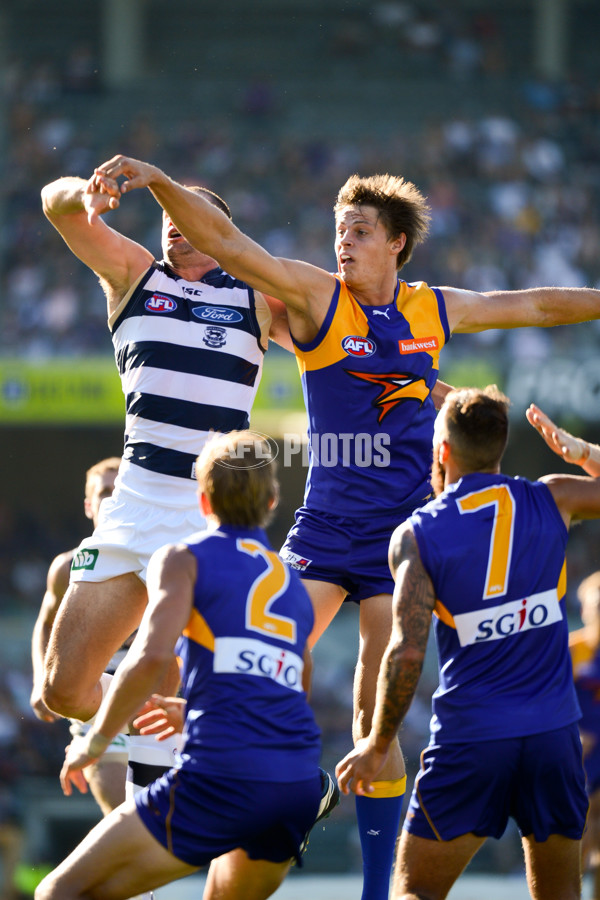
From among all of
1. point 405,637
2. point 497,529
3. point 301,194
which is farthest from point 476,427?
point 301,194

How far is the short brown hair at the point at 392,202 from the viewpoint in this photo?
5.15m

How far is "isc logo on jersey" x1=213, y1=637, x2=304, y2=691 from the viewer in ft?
11.0

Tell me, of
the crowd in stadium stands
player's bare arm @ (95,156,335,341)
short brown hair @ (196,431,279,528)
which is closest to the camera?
short brown hair @ (196,431,279,528)

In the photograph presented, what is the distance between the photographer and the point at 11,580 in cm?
1638

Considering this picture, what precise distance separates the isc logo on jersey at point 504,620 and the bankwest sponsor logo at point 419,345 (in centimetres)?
163

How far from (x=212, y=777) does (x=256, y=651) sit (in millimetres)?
386

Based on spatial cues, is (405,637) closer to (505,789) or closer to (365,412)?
(505,789)

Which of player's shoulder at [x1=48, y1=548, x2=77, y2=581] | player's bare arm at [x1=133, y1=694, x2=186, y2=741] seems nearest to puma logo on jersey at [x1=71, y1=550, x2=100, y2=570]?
player's shoulder at [x1=48, y1=548, x2=77, y2=581]

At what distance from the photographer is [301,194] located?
18.2m

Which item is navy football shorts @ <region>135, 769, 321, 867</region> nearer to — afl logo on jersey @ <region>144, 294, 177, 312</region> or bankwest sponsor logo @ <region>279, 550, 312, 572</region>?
bankwest sponsor logo @ <region>279, 550, 312, 572</region>

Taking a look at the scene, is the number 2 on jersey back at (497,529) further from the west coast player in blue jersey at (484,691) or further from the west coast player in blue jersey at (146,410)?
the west coast player in blue jersey at (146,410)

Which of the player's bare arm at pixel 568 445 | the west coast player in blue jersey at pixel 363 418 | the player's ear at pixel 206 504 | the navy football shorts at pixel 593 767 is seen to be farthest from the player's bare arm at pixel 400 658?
the navy football shorts at pixel 593 767

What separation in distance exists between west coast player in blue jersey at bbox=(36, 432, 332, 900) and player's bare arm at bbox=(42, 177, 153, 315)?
1.73 meters

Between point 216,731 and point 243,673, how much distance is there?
19 cm
